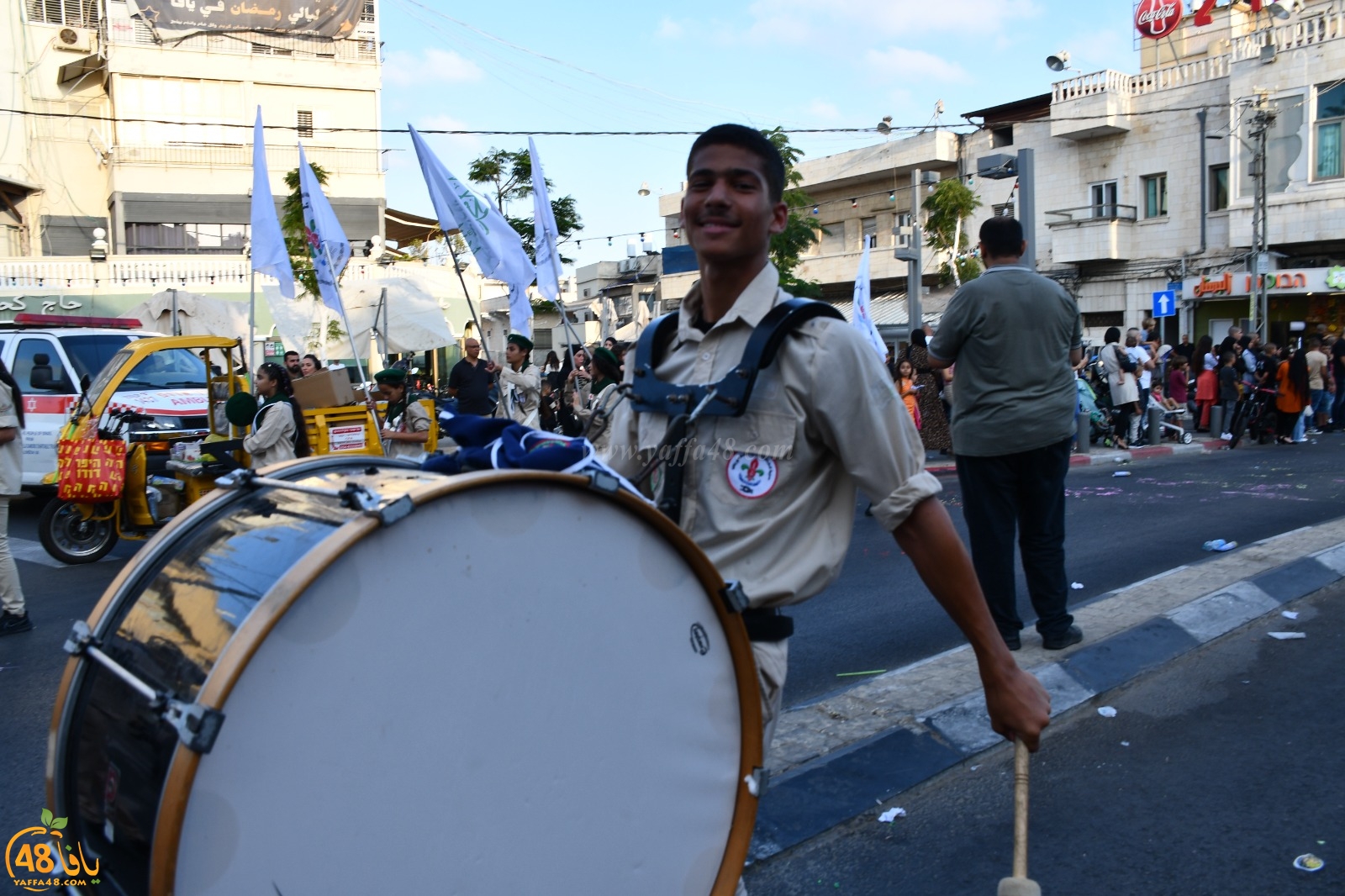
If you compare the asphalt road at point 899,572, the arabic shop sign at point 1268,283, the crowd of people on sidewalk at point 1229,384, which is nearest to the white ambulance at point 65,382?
the asphalt road at point 899,572

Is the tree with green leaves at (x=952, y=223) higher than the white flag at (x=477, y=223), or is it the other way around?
→ the tree with green leaves at (x=952, y=223)

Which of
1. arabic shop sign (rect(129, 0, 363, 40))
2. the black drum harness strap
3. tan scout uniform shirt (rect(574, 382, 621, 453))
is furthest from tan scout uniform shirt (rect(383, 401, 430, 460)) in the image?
arabic shop sign (rect(129, 0, 363, 40))

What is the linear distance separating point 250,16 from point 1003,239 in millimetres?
35324

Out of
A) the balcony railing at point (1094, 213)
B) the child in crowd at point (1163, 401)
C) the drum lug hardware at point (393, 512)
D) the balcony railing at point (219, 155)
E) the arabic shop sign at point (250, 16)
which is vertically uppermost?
the arabic shop sign at point (250, 16)

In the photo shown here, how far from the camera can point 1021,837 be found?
211 centimetres

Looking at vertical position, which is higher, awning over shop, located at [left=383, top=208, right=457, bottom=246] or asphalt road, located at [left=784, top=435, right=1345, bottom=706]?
awning over shop, located at [left=383, top=208, right=457, bottom=246]

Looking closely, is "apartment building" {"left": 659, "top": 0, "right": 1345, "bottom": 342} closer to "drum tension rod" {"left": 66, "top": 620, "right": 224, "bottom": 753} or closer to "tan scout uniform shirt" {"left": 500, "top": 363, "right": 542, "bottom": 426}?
"tan scout uniform shirt" {"left": 500, "top": 363, "right": 542, "bottom": 426}

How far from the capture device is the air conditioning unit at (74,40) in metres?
32.9

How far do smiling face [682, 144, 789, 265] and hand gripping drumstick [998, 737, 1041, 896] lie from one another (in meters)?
1.07

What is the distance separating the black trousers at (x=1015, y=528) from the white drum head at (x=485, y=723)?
3033mm

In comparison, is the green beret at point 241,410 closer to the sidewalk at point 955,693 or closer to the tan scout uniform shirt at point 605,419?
the sidewalk at point 955,693

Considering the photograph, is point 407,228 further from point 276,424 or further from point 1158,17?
point 276,424

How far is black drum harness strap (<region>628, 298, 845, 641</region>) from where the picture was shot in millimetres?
2021

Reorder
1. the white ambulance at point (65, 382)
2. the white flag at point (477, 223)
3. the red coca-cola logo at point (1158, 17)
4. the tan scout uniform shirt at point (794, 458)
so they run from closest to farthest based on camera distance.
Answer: the tan scout uniform shirt at point (794, 458), the white flag at point (477, 223), the white ambulance at point (65, 382), the red coca-cola logo at point (1158, 17)
